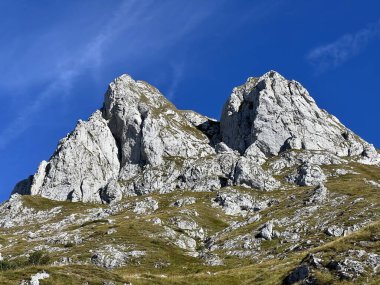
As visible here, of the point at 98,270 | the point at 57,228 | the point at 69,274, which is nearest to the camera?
the point at 69,274

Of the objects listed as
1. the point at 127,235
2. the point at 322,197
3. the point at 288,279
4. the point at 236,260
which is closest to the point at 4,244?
the point at 127,235

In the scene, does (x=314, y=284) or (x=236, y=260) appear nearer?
(x=314, y=284)

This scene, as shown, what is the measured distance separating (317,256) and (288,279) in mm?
4473

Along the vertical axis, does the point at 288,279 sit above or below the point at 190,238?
below

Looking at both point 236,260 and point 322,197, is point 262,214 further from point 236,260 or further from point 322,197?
point 236,260

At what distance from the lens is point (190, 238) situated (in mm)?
161500

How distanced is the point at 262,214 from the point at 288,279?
121398 millimetres

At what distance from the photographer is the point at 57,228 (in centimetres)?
19925

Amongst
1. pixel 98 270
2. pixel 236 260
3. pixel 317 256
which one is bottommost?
pixel 317 256

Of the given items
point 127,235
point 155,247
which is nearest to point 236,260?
point 155,247

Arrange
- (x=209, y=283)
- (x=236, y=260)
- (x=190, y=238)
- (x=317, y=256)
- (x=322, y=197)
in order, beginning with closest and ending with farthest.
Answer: (x=317, y=256) < (x=209, y=283) < (x=236, y=260) < (x=190, y=238) < (x=322, y=197)

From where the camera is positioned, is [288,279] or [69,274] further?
[69,274]

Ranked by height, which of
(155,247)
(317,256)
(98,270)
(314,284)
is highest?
(155,247)

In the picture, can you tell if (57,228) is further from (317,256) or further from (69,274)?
(317,256)
